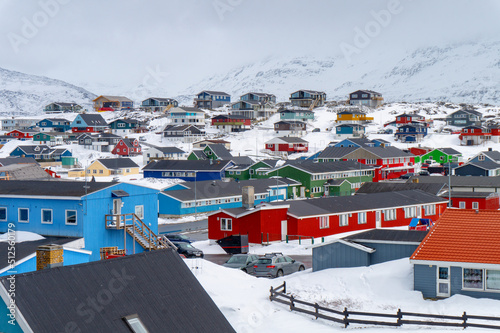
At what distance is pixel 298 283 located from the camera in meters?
28.8

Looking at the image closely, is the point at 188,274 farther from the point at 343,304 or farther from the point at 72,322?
the point at 343,304

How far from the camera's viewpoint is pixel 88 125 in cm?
15925

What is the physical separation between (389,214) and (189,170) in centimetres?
4565

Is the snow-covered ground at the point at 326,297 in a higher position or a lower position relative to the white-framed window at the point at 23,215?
lower

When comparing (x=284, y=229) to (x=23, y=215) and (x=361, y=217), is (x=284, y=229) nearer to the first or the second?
(x=361, y=217)

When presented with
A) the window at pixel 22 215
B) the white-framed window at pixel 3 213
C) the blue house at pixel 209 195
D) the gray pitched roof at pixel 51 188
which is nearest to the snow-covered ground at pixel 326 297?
the gray pitched roof at pixel 51 188

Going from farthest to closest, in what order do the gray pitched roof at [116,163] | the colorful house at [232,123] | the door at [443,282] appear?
the colorful house at [232,123], the gray pitched roof at [116,163], the door at [443,282]

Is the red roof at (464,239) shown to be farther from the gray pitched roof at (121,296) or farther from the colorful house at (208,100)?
the colorful house at (208,100)

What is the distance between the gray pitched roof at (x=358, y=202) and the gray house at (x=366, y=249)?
14.8 meters

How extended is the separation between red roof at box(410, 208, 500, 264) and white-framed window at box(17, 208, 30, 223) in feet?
61.3

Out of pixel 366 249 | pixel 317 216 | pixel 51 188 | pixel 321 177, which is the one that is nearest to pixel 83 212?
pixel 51 188

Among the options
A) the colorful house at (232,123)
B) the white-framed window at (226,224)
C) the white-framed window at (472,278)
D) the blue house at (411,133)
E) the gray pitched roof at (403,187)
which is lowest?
the white-framed window at (226,224)

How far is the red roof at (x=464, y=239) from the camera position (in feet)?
84.0

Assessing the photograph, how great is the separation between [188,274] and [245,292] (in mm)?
11315
